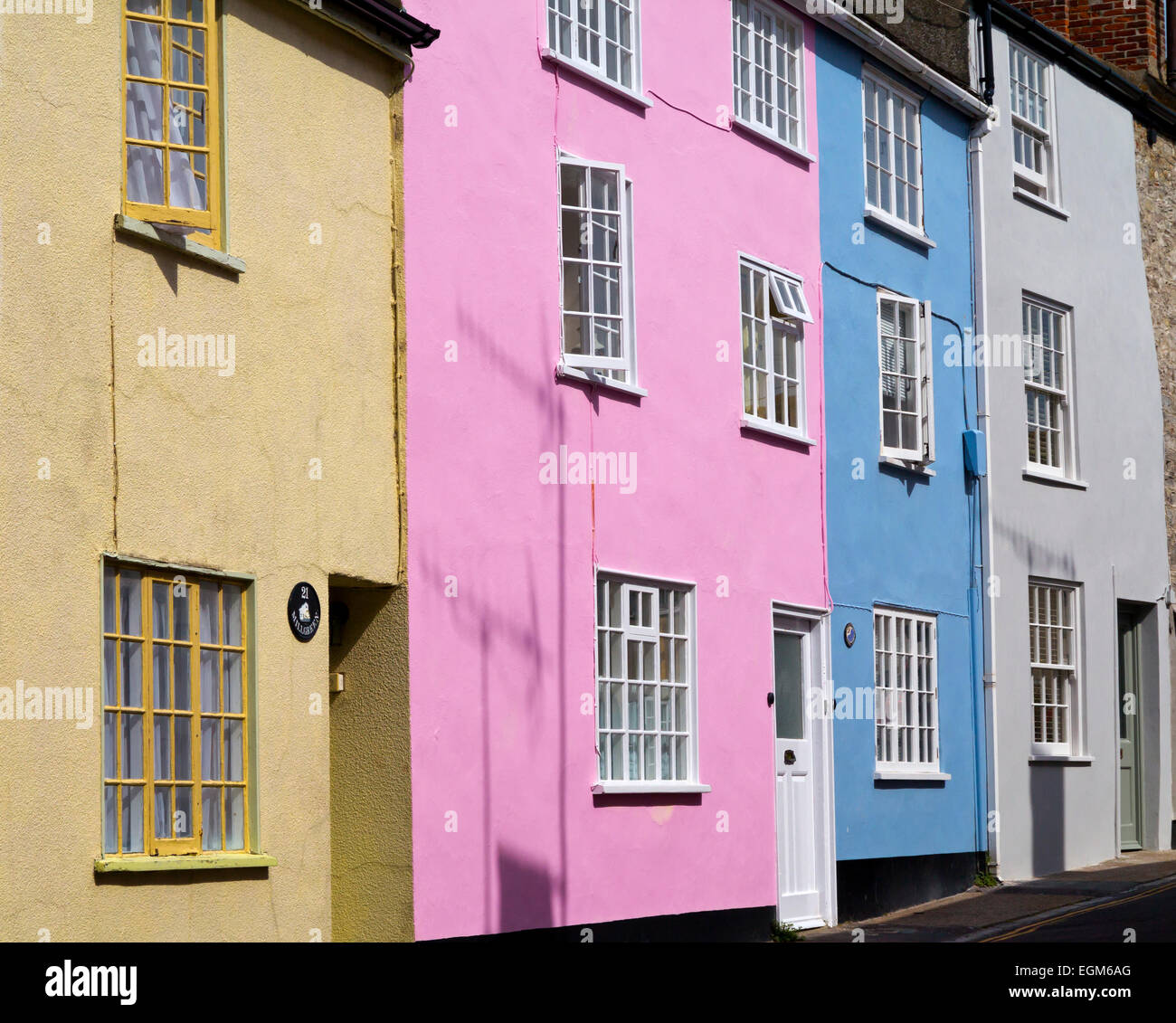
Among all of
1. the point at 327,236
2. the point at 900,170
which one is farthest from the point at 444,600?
the point at 900,170

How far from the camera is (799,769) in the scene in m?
15.4

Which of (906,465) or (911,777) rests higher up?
(906,465)

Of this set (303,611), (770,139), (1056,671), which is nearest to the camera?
(303,611)

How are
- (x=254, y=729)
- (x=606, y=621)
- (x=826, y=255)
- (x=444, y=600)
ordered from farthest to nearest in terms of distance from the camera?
1. (x=826, y=255)
2. (x=606, y=621)
3. (x=444, y=600)
4. (x=254, y=729)

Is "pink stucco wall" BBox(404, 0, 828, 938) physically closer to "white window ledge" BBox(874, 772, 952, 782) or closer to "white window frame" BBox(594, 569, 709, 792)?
"white window frame" BBox(594, 569, 709, 792)

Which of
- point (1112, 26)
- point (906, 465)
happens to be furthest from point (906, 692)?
point (1112, 26)

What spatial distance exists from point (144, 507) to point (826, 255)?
28.9 ft

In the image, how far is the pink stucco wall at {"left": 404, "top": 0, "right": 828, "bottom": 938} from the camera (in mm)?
11477

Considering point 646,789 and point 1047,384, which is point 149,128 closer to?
point 646,789

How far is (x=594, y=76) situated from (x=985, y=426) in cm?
701

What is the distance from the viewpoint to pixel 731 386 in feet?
48.3
